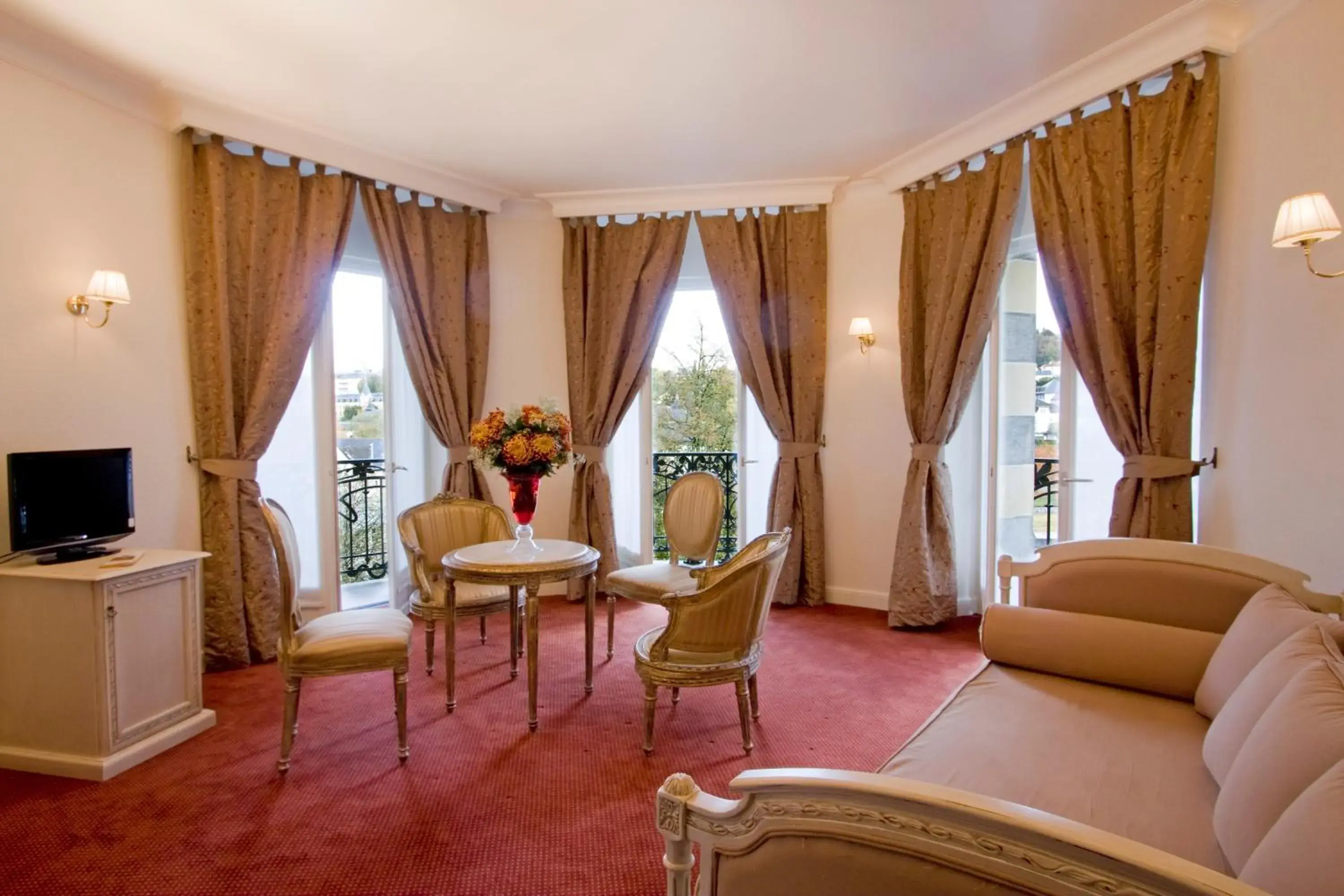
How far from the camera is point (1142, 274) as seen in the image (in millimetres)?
3076

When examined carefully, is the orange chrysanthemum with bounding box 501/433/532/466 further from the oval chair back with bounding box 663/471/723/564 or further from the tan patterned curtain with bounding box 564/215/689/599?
the tan patterned curtain with bounding box 564/215/689/599

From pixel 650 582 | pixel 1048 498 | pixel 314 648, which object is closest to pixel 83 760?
pixel 314 648

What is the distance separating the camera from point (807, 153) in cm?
430

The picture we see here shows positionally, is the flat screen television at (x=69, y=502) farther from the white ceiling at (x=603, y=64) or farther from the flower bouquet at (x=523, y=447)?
the white ceiling at (x=603, y=64)

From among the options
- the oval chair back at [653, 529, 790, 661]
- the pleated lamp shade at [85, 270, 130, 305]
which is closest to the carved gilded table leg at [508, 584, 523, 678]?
the oval chair back at [653, 529, 790, 661]

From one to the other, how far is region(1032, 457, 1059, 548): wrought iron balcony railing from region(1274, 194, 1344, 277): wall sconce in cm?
195

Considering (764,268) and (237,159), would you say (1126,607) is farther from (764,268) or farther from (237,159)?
(237,159)

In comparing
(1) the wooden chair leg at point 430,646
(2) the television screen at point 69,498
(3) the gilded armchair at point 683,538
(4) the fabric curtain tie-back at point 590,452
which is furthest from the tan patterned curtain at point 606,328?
(2) the television screen at point 69,498

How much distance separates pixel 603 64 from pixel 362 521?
3.45 metres

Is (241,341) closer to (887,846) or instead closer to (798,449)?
(798,449)

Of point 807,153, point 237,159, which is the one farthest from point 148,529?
point 807,153

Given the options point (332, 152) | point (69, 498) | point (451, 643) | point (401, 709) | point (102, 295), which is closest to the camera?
point (401, 709)

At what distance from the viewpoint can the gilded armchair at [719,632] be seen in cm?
257

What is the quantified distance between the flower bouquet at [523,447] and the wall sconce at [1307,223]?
8.86 feet
